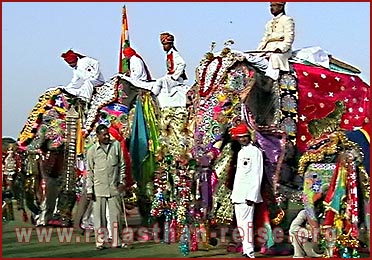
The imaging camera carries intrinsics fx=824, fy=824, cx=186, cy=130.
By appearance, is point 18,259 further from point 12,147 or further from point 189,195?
point 12,147

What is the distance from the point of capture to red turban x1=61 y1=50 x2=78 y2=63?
14.1 m

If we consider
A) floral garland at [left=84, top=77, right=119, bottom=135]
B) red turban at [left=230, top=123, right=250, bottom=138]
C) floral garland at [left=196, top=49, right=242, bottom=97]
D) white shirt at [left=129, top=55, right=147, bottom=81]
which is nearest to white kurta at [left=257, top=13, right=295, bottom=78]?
floral garland at [left=196, top=49, right=242, bottom=97]

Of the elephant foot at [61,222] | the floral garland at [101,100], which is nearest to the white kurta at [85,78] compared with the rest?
the floral garland at [101,100]

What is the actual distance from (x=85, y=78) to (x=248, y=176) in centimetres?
479

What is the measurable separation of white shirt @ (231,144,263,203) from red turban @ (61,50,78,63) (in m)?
5.06

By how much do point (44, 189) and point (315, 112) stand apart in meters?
4.60

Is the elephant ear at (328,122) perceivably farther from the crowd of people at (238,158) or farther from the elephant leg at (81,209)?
the elephant leg at (81,209)

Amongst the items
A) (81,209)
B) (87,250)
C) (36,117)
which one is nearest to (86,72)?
(36,117)

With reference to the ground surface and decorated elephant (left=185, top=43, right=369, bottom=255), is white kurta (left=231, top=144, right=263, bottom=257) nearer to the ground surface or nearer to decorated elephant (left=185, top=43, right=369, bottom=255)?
the ground surface

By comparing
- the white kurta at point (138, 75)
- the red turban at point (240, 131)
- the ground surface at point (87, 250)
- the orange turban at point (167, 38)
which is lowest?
the ground surface at point (87, 250)

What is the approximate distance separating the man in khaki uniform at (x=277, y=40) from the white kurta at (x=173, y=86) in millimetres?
1347

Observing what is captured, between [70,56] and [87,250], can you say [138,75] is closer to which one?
[70,56]

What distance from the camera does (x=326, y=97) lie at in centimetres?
1171

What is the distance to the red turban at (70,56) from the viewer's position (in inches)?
556
